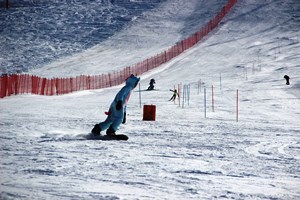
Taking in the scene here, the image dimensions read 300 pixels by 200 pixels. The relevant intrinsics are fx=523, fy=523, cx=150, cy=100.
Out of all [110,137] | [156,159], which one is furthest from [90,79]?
[156,159]

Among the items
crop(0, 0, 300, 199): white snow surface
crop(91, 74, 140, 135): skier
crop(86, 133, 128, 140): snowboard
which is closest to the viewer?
crop(0, 0, 300, 199): white snow surface

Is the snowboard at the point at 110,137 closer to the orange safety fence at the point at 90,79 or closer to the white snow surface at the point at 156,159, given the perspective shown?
the white snow surface at the point at 156,159

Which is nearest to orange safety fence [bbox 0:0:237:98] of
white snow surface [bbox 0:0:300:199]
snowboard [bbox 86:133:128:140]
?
white snow surface [bbox 0:0:300:199]

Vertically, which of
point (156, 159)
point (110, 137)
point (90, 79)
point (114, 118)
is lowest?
point (156, 159)

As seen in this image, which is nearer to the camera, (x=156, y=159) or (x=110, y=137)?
(x=156, y=159)

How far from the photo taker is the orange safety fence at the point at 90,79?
92.8 feet

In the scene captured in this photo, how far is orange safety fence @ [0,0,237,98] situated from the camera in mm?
28283

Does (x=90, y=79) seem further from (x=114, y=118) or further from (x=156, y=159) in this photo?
(x=156, y=159)

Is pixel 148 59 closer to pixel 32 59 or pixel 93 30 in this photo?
pixel 32 59

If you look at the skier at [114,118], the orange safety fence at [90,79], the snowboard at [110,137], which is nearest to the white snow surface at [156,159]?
the snowboard at [110,137]

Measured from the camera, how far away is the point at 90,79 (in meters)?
39.7

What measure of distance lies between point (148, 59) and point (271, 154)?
3904 cm

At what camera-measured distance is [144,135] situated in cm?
1005

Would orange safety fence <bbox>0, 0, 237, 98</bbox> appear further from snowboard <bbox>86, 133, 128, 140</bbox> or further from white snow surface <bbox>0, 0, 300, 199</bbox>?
snowboard <bbox>86, 133, 128, 140</bbox>
